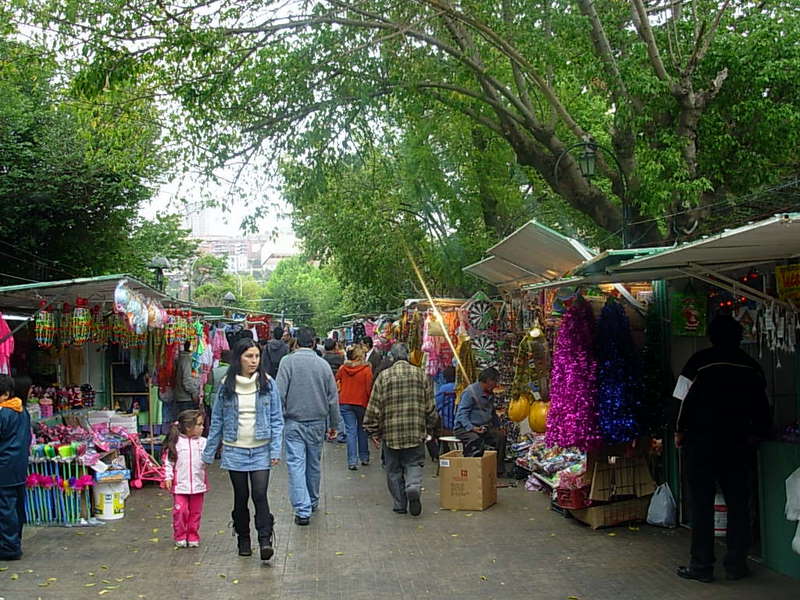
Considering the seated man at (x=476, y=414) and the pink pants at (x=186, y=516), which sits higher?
the seated man at (x=476, y=414)

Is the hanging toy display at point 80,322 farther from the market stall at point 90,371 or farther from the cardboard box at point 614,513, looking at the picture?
the cardboard box at point 614,513

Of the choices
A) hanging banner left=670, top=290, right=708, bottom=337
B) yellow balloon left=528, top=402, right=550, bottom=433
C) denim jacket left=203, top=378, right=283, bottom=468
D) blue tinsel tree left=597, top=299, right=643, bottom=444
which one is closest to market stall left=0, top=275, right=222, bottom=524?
denim jacket left=203, top=378, right=283, bottom=468

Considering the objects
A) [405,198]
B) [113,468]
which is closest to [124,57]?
[113,468]

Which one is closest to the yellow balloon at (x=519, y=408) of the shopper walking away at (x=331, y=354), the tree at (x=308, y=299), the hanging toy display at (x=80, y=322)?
the shopper walking away at (x=331, y=354)

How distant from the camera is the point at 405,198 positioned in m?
23.8

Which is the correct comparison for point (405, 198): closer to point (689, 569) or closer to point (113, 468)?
point (113, 468)

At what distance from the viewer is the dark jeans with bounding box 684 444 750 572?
6.22 metres

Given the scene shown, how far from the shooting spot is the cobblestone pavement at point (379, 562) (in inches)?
240

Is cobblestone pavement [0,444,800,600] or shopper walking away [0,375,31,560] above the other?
shopper walking away [0,375,31,560]

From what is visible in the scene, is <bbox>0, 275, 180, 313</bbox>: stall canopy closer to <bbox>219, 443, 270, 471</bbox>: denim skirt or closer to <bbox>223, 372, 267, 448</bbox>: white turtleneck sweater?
<bbox>223, 372, 267, 448</bbox>: white turtleneck sweater

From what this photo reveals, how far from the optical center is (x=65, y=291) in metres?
9.42

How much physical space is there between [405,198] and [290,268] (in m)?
73.8

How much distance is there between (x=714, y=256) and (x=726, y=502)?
6.16ft

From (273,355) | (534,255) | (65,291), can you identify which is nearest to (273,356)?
(273,355)
